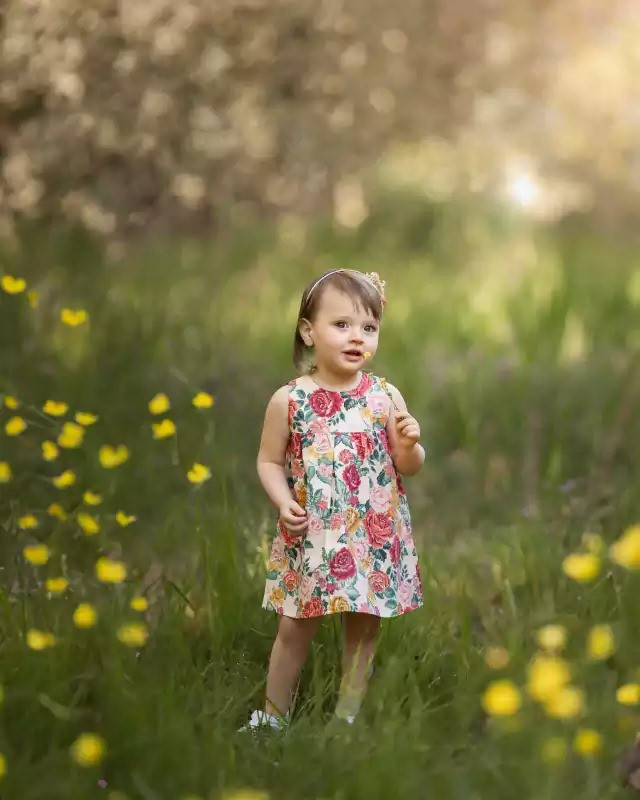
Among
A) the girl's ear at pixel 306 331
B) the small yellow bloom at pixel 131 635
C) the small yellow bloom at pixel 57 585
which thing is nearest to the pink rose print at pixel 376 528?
the girl's ear at pixel 306 331

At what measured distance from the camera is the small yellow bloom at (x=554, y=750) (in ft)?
5.24

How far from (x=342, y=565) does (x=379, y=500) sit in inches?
5.7

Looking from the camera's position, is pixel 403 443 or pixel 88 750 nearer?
pixel 88 750

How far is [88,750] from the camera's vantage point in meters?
1.63

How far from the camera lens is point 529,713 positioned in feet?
5.64

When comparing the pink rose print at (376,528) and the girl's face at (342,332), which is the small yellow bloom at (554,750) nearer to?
the pink rose print at (376,528)

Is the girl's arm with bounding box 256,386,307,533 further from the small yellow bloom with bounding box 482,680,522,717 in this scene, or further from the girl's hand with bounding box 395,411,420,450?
the small yellow bloom with bounding box 482,680,522,717

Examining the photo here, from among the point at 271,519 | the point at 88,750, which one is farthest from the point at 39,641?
the point at 271,519

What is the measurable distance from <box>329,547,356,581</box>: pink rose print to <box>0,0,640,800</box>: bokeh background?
181mm

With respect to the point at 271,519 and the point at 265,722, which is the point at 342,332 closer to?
the point at 265,722

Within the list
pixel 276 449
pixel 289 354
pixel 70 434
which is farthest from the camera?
pixel 289 354

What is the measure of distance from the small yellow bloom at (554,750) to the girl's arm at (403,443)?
2.20 feet

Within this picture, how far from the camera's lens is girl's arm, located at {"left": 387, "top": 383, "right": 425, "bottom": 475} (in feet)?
7.07

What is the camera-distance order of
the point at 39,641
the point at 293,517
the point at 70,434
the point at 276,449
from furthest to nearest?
the point at 70,434
the point at 276,449
the point at 293,517
the point at 39,641
